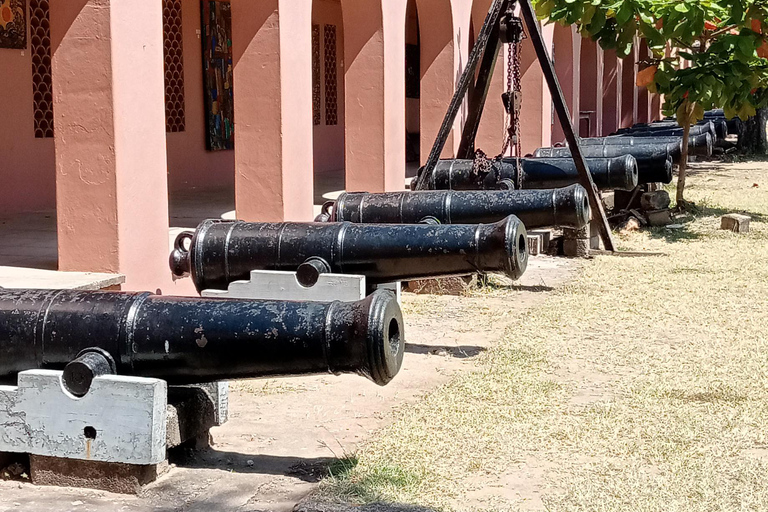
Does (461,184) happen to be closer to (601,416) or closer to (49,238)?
(49,238)

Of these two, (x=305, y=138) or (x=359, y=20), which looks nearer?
(x=305, y=138)

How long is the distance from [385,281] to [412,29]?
1567 centimetres

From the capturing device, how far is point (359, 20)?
11.0 m

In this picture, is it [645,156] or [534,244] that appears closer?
[534,244]

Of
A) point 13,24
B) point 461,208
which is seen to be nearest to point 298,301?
point 461,208

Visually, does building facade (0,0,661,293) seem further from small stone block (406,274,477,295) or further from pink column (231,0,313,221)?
small stone block (406,274,477,295)

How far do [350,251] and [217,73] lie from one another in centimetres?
851

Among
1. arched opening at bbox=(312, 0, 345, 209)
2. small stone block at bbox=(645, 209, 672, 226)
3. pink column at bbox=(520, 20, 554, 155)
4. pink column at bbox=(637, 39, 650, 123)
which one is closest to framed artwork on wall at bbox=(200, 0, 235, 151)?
arched opening at bbox=(312, 0, 345, 209)

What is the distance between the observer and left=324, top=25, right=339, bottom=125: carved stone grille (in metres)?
17.7

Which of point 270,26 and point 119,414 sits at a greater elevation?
point 270,26

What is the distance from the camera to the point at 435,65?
13.6 m

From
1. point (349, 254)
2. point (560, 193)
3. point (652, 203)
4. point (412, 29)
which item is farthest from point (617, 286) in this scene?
point (412, 29)

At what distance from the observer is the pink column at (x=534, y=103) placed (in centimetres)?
1634

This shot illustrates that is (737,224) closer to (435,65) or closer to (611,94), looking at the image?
(435,65)
